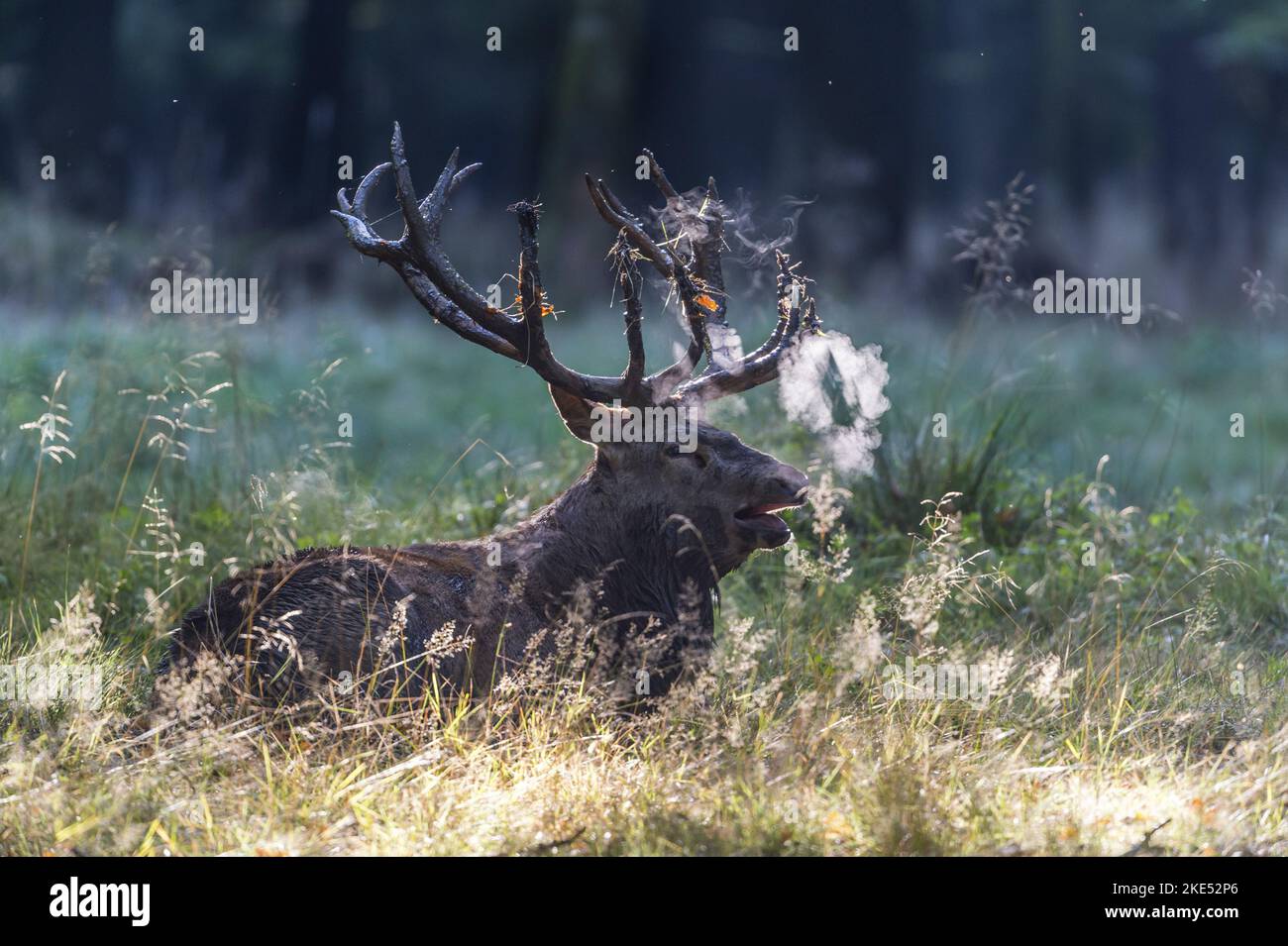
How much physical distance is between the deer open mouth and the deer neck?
0.20 metres

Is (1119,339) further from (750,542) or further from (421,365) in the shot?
(750,542)

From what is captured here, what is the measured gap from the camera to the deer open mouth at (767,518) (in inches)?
215

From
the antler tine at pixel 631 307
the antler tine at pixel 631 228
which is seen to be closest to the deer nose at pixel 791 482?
the antler tine at pixel 631 307

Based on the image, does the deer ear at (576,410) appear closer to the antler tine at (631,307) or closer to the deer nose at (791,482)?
the antler tine at (631,307)

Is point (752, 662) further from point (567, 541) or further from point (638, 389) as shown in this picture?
point (638, 389)

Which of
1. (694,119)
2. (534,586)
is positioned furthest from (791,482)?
(694,119)

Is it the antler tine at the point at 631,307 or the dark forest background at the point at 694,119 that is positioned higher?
the dark forest background at the point at 694,119

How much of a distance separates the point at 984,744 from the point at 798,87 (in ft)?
65.5

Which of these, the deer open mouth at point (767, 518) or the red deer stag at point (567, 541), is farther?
the deer open mouth at point (767, 518)

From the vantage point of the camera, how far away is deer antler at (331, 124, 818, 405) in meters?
5.38

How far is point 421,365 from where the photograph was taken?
14.6m

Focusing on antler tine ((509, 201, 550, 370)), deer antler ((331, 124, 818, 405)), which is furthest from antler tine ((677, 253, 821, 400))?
antler tine ((509, 201, 550, 370))
